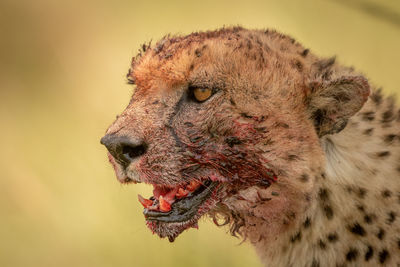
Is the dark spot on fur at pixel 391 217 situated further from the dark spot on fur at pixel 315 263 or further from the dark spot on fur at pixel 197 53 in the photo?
the dark spot on fur at pixel 197 53

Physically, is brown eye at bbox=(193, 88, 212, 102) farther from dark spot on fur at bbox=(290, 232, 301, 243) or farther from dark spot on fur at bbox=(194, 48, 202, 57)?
dark spot on fur at bbox=(290, 232, 301, 243)

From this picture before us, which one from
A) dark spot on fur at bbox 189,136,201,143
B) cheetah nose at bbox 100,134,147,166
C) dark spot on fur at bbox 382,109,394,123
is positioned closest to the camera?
cheetah nose at bbox 100,134,147,166

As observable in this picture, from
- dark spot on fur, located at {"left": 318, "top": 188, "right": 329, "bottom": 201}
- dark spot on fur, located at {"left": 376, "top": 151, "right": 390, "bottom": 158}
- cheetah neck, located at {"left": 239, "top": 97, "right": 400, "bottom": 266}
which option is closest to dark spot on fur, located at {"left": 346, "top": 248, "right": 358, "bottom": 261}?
cheetah neck, located at {"left": 239, "top": 97, "right": 400, "bottom": 266}

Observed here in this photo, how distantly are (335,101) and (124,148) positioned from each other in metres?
0.83

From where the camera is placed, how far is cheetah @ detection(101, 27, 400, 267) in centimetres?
266

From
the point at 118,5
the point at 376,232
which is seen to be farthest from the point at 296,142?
the point at 118,5

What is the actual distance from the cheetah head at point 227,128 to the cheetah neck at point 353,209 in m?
0.08

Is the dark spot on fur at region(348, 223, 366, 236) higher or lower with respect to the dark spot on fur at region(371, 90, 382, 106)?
lower

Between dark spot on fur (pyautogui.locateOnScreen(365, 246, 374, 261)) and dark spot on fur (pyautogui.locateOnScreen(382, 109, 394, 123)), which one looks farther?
dark spot on fur (pyautogui.locateOnScreen(382, 109, 394, 123))

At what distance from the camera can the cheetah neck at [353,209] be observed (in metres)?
2.69

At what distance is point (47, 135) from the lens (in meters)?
5.94

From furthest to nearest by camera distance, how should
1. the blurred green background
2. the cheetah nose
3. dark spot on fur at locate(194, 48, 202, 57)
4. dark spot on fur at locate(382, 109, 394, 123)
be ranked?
the blurred green background, dark spot on fur at locate(382, 109, 394, 123), dark spot on fur at locate(194, 48, 202, 57), the cheetah nose

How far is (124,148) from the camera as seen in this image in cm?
258

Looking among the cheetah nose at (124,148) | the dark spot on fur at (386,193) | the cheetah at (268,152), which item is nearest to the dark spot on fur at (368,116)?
the cheetah at (268,152)
